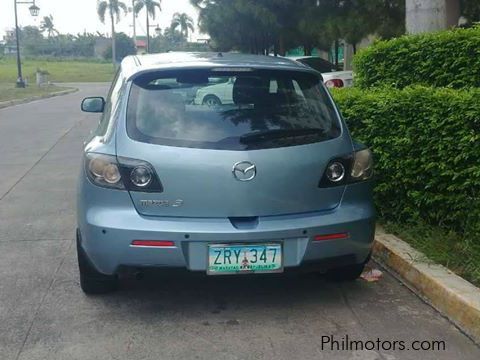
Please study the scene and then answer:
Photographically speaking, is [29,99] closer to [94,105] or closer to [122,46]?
[94,105]

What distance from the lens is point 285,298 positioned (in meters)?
4.27

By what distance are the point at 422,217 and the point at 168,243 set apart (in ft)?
7.84

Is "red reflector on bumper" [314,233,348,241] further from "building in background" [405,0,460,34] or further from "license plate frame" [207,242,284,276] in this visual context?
"building in background" [405,0,460,34]

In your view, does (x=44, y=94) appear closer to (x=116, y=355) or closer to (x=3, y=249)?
(x=3, y=249)

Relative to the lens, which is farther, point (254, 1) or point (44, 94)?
point (44, 94)

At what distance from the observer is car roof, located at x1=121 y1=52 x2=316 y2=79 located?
406cm

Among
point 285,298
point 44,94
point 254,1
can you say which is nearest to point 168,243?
point 285,298

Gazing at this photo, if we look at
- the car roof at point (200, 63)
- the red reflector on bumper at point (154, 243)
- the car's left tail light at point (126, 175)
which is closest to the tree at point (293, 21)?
the car roof at point (200, 63)

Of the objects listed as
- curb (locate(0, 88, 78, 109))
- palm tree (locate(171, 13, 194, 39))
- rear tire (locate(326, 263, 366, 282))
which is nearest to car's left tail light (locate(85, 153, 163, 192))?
rear tire (locate(326, 263, 366, 282))

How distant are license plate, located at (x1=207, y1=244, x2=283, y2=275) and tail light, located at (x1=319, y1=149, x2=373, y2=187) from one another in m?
0.52

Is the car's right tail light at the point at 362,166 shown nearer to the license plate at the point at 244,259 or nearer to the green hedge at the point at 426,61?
the license plate at the point at 244,259

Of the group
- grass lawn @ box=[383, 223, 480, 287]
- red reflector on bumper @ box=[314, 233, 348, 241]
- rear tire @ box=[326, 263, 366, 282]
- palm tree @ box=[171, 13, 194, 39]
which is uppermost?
palm tree @ box=[171, 13, 194, 39]

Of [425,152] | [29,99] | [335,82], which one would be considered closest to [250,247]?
[425,152]

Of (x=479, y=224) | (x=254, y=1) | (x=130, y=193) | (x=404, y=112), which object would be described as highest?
(x=254, y=1)
